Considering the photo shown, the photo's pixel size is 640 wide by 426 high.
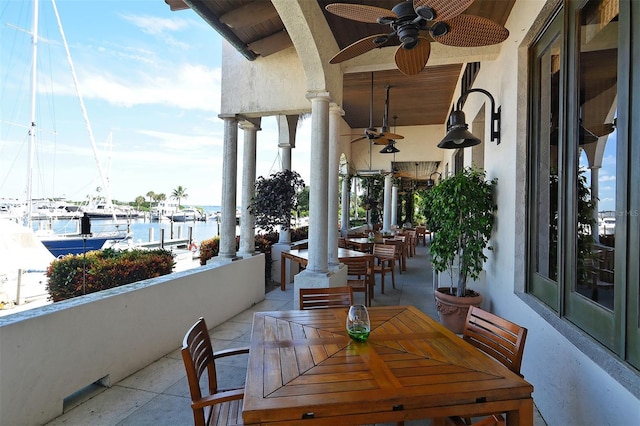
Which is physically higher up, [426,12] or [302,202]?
[426,12]

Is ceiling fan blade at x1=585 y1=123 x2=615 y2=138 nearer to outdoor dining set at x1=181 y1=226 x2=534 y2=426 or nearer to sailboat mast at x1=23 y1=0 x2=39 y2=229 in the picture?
outdoor dining set at x1=181 y1=226 x2=534 y2=426

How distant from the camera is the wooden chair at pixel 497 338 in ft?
5.21

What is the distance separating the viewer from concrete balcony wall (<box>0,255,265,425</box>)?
6.23 feet

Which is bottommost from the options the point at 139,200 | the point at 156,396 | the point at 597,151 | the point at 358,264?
the point at 156,396

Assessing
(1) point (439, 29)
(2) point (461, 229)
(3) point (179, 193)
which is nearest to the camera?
(1) point (439, 29)

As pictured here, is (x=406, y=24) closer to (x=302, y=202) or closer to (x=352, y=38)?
(x=352, y=38)

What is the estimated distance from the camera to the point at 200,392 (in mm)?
1406

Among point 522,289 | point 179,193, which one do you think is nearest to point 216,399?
point 522,289

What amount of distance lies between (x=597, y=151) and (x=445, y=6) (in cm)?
118

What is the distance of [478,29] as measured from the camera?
193 cm

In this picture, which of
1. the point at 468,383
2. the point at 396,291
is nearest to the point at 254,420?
the point at 468,383

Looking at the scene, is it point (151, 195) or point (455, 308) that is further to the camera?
point (151, 195)

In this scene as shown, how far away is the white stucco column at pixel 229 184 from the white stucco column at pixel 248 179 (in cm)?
38

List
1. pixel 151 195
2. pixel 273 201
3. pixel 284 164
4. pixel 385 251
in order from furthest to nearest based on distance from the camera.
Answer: pixel 151 195, pixel 284 164, pixel 385 251, pixel 273 201
